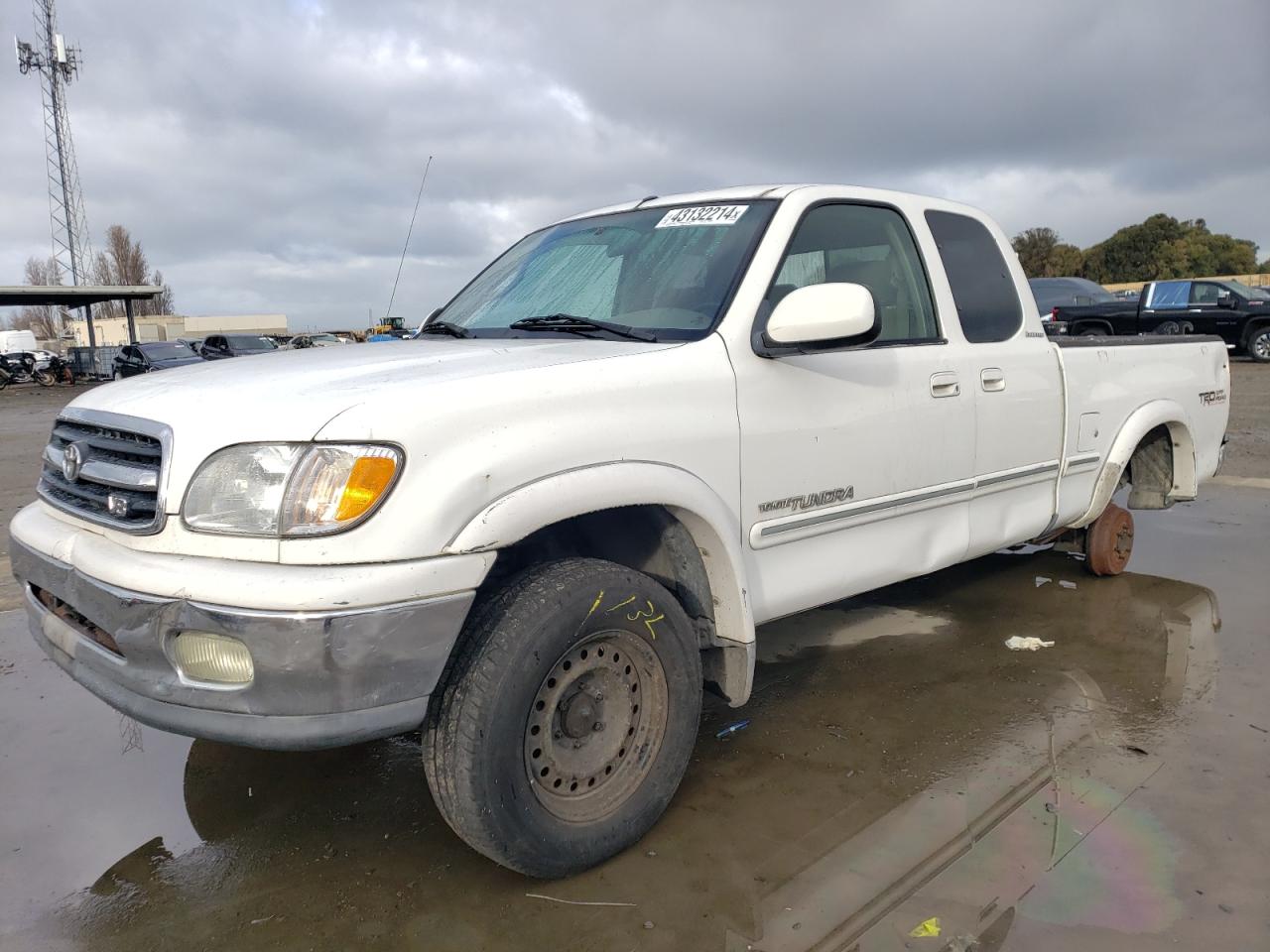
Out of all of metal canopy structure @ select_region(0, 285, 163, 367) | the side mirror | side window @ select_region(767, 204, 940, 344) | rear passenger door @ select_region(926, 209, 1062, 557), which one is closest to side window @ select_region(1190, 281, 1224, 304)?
rear passenger door @ select_region(926, 209, 1062, 557)

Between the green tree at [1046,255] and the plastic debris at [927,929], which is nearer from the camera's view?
the plastic debris at [927,929]

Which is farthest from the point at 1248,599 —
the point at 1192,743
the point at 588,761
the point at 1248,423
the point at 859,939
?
the point at 1248,423

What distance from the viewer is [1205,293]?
18.3m

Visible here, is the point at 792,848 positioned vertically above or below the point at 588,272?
below

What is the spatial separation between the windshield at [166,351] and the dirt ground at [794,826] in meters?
Result: 23.0

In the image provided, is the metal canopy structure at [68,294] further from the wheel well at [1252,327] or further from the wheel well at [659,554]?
the wheel well at [659,554]

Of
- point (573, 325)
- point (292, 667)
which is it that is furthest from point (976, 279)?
point (292, 667)

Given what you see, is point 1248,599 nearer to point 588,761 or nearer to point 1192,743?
point 1192,743

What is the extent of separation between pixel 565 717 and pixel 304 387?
110 cm

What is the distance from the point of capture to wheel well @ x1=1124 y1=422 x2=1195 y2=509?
16.9ft

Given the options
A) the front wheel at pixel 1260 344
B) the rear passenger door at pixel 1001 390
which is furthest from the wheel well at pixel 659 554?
the front wheel at pixel 1260 344

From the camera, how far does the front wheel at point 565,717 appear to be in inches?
87.5

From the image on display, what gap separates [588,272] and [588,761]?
1792 mm

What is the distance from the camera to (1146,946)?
87.0 inches
